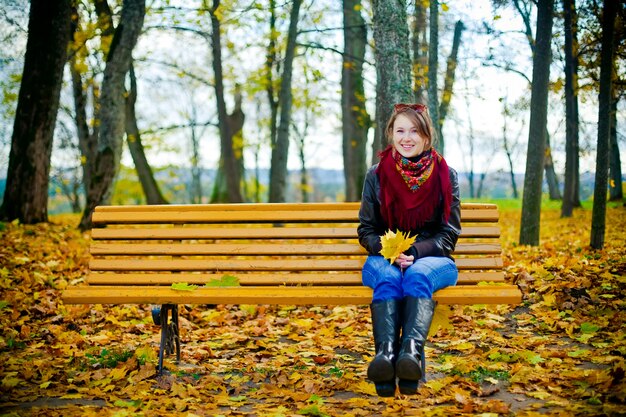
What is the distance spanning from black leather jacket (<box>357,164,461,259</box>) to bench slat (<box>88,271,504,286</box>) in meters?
0.41

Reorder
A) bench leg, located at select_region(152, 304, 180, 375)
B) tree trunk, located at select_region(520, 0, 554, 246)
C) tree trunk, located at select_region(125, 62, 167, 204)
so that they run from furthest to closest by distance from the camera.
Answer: tree trunk, located at select_region(125, 62, 167, 204) → tree trunk, located at select_region(520, 0, 554, 246) → bench leg, located at select_region(152, 304, 180, 375)

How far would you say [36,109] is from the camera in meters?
8.80

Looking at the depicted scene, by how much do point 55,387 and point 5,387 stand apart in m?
0.28

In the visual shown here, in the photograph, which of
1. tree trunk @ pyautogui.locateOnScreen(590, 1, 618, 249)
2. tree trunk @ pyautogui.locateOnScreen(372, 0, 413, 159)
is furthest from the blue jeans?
tree trunk @ pyautogui.locateOnScreen(590, 1, 618, 249)

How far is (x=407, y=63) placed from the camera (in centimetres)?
558

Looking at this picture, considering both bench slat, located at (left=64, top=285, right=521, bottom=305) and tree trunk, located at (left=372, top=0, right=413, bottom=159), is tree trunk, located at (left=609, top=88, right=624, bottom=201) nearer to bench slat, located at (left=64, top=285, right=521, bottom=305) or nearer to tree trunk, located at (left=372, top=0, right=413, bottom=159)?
tree trunk, located at (left=372, top=0, right=413, bottom=159)

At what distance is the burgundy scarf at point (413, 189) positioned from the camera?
11.7 ft

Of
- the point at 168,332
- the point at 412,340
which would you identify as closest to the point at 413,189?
the point at 412,340

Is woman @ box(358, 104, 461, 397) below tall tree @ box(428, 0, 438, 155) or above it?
below

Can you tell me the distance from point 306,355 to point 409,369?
148 centimetres

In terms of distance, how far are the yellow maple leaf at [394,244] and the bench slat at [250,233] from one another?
1.80ft

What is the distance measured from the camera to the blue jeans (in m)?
3.17

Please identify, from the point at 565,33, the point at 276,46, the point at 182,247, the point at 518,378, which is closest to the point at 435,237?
the point at 518,378

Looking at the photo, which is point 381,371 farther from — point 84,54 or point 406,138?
point 84,54
